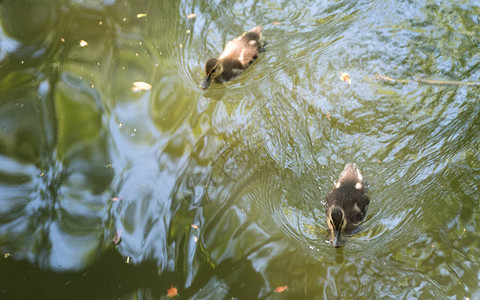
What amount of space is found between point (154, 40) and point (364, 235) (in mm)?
3072

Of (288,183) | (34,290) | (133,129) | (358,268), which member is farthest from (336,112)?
(34,290)

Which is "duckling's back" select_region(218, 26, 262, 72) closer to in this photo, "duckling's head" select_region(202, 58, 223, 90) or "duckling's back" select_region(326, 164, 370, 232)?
"duckling's head" select_region(202, 58, 223, 90)

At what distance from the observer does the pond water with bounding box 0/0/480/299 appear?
152 inches

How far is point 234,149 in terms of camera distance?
14.8 ft

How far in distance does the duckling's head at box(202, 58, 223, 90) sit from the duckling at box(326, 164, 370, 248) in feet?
5.47

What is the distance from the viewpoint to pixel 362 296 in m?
3.70

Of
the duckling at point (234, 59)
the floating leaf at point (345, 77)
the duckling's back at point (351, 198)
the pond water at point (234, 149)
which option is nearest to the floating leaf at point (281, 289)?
the pond water at point (234, 149)

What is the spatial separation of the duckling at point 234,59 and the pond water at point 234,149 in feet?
0.41

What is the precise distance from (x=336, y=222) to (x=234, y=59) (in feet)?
6.93

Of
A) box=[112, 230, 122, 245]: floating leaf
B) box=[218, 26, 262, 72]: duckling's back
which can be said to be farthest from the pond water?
box=[218, 26, 262, 72]: duckling's back

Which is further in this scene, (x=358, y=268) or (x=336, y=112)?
(x=336, y=112)

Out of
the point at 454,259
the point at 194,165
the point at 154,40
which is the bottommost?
the point at 454,259

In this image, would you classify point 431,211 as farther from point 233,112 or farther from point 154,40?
point 154,40

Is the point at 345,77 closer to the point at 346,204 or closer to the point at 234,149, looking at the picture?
the point at 234,149
